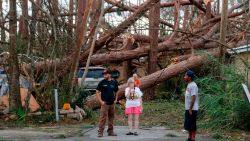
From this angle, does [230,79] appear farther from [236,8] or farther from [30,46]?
[236,8]

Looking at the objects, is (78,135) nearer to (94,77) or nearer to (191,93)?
(191,93)

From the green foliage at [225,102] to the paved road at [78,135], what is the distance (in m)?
1.21

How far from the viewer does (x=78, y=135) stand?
37.6ft

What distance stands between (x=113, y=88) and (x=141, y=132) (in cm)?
164

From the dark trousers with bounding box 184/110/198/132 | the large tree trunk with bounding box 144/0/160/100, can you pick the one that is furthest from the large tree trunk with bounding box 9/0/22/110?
the large tree trunk with bounding box 144/0/160/100

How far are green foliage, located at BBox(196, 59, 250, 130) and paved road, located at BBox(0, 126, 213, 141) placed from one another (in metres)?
1.21

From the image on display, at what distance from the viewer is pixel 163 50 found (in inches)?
883

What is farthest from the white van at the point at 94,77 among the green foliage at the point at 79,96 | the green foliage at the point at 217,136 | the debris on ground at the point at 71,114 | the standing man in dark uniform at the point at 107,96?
the green foliage at the point at 217,136

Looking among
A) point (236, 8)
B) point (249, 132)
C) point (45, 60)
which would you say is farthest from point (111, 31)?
point (236, 8)

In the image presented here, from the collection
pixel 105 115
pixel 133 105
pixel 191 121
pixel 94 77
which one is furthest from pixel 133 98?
pixel 94 77

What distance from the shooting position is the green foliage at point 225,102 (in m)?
12.2

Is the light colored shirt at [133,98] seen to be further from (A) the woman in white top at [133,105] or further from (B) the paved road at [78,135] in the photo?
(B) the paved road at [78,135]

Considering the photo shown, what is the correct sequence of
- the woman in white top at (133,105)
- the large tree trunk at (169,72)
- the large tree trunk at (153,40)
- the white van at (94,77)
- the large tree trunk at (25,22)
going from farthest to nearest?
the white van at (94,77), the large tree trunk at (153,40), the large tree trunk at (169,72), the large tree trunk at (25,22), the woman in white top at (133,105)

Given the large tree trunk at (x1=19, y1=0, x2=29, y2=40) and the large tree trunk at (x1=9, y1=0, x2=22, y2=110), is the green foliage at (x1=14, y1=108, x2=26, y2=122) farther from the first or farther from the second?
the large tree trunk at (x1=19, y1=0, x2=29, y2=40)
